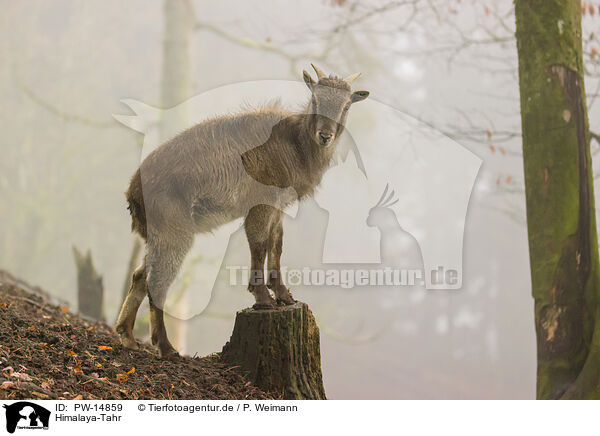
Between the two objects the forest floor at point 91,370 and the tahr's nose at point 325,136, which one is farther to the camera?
the tahr's nose at point 325,136

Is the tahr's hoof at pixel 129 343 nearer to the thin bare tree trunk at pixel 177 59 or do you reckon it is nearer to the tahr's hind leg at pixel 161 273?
the tahr's hind leg at pixel 161 273

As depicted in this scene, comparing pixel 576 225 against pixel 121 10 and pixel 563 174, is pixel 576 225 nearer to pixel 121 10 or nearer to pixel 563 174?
pixel 563 174

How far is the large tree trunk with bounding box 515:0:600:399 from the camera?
4.07 m

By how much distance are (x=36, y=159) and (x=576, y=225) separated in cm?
1730

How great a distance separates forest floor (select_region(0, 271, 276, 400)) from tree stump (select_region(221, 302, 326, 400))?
0.11m

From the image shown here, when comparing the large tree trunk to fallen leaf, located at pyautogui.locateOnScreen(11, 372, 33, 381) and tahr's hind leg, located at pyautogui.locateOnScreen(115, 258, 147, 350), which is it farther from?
fallen leaf, located at pyautogui.locateOnScreen(11, 372, 33, 381)

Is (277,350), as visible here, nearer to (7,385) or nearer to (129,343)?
(129,343)

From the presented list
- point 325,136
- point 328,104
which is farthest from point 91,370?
point 328,104

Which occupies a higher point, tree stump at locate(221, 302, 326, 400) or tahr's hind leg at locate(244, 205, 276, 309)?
tahr's hind leg at locate(244, 205, 276, 309)

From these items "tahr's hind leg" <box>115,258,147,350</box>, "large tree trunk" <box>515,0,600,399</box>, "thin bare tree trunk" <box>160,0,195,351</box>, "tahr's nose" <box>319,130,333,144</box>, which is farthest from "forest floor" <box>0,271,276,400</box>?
"thin bare tree trunk" <box>160,0,195,351</box>

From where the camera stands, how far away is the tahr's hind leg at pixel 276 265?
175 inches

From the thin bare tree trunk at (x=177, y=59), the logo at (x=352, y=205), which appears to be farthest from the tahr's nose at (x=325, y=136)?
the thin bare tree trunk at (x=177, y=59)

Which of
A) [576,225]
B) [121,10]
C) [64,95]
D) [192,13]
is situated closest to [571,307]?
[576,225]
